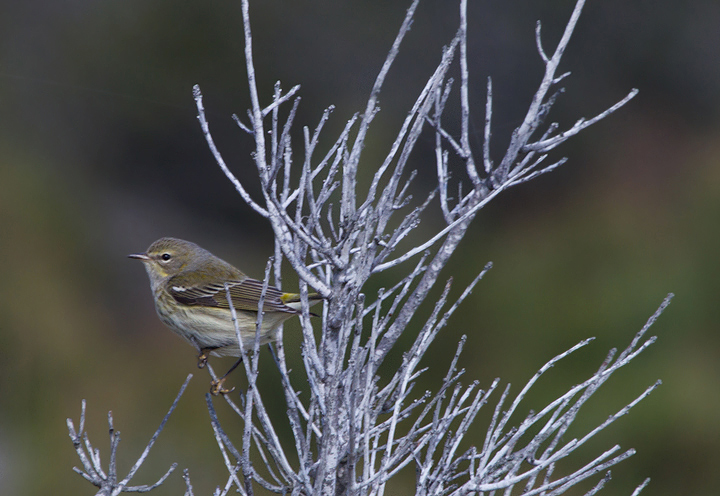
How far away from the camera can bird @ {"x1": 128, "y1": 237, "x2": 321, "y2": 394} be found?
12.0 feet

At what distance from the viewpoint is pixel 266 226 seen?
1005 centimetres

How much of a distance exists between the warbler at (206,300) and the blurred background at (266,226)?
2.92 metres

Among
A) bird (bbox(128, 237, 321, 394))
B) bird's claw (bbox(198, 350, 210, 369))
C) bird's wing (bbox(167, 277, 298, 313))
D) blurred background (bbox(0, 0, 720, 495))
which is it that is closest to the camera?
bird's claw (bbox(198, 350, 210, 369))

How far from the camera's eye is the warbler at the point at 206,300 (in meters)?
3.67

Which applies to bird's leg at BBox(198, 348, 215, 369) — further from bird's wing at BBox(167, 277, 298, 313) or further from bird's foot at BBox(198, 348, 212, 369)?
bird's wing at BBox(167, 277, 298, 313)

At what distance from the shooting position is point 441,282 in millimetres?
7500

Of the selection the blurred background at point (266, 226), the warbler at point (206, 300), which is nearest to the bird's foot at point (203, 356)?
the warbler at point (206, 300)

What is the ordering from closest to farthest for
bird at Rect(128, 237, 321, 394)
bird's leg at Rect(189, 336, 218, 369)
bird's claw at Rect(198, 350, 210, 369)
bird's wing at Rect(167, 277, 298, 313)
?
bird's claw at Rect(198, 350, 210, 369), bird's leg at Rect(189, 336, 218, 369), bird at Rect(128, 237, 321, 394), bird's wing at Rect(167, 277, 298, 313)

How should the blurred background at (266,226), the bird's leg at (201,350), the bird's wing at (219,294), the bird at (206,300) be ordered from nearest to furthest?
the bird's leg at (201,350) < the bird at (206,300) < the bird's wing at (219,294) < the blurred background at (266,226)

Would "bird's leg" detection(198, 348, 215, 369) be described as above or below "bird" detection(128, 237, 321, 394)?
below

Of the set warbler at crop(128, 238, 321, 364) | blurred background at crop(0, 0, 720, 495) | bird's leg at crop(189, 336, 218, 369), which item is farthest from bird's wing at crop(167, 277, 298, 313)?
blurred background at crop(0, 0, 720, 495)

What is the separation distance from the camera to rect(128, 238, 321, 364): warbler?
3666 mm

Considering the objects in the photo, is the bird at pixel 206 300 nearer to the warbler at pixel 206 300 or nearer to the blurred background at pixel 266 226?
the warbler at pixel 206 300

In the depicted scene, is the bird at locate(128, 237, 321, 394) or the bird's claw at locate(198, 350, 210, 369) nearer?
the bird's claw at locate(198, 350, 210, 369)
